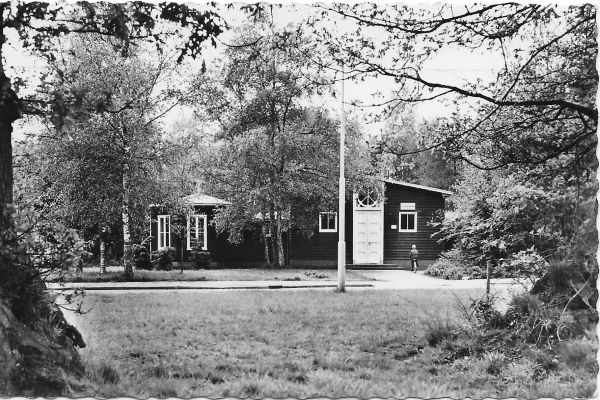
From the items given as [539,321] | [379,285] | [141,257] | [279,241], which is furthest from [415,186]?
[141,257]

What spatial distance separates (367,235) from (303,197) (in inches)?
15.1

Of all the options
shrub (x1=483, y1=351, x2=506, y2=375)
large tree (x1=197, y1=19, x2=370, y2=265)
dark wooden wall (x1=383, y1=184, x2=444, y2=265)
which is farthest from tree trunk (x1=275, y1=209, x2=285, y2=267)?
shrub (x1=483, y1=351, x2=506, y2=375)

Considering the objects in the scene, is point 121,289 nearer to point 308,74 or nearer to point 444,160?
point 308,74

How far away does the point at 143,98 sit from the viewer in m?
2.36

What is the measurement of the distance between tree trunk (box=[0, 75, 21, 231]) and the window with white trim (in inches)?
26.0

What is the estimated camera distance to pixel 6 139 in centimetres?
213

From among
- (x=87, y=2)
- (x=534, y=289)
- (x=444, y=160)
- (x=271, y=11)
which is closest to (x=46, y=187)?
(x=87, y=2)

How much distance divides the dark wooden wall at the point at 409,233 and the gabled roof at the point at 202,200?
845 millimetres

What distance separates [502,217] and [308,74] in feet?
4.09

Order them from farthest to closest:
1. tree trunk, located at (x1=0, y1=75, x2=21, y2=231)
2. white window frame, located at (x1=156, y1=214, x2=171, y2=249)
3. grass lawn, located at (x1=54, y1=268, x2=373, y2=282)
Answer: grass lawn, located at (x1=54, y1=268, x2=373, y2=282), white window frame, located at (x1=156, y1=214, x2=171, y2=249), tree trunk, located at (x1=0, y1=75, x2=21, y2=231)

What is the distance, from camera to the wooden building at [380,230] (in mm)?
2529

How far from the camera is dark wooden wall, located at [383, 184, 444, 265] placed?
255 cm

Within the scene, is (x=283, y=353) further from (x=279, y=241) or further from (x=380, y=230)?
(x=380, y=230)

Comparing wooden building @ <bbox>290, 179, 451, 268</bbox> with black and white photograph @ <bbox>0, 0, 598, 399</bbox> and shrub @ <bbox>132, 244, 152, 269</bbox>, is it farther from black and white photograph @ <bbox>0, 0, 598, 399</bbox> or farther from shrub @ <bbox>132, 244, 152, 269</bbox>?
shrub @ <bbox>132, 244, 152, 269</bbox>
